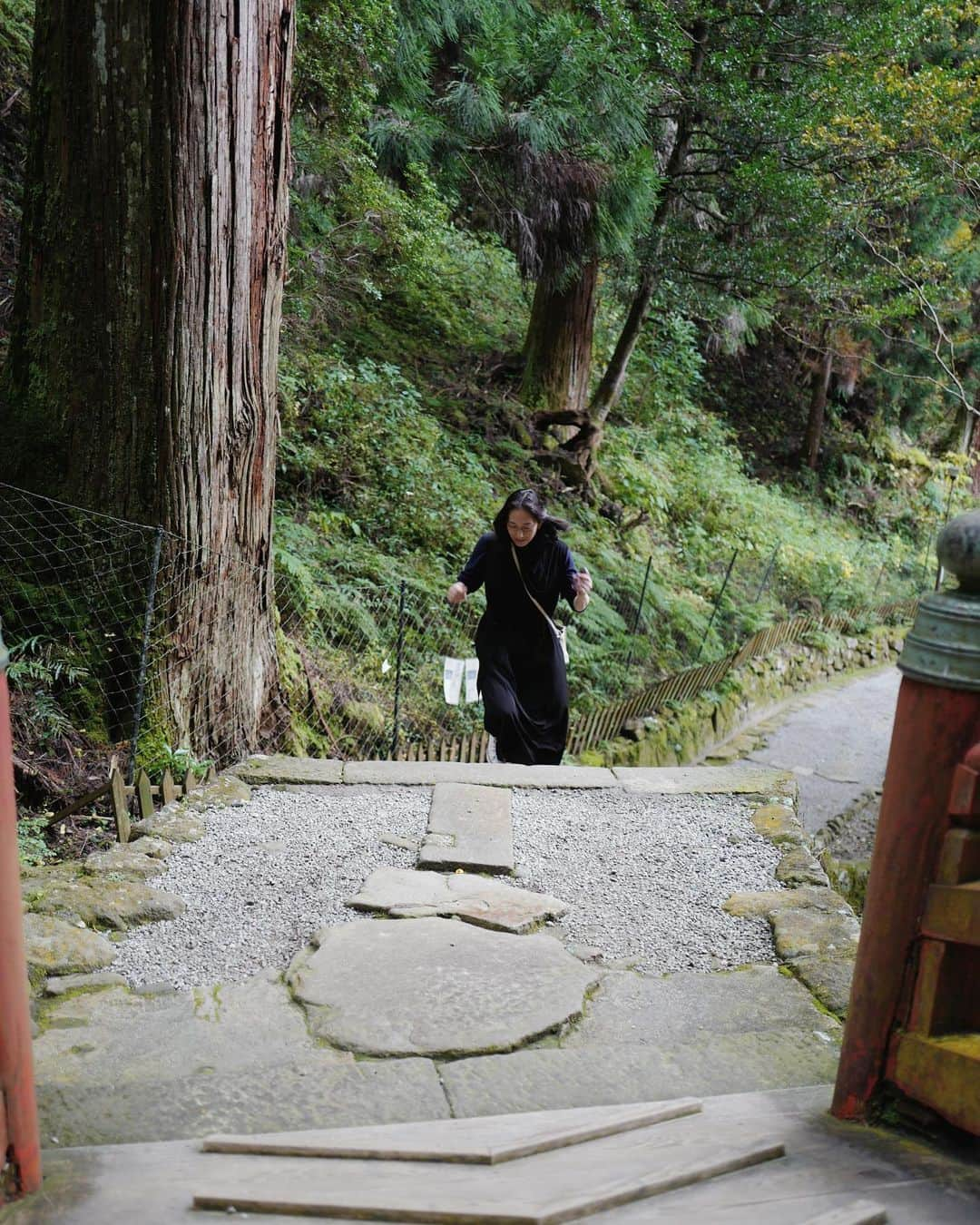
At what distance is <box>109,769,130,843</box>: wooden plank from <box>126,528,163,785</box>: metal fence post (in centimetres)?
50

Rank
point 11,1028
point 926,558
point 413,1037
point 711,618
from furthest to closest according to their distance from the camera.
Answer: point 926,558, point 711,618, point 413,1037, point 11,1028

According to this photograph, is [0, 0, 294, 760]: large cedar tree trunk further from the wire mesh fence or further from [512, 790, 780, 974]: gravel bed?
[512, 790, 780, 974]: gravel bed

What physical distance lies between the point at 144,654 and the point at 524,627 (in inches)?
82.9

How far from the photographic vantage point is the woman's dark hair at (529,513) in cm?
540

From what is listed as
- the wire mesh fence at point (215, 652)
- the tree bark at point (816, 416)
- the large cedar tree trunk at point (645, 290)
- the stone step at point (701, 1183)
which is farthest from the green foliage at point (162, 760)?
the tree bark at point (816, 416)

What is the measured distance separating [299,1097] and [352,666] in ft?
16.4

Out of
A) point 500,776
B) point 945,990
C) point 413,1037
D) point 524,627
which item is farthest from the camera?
point 524,627

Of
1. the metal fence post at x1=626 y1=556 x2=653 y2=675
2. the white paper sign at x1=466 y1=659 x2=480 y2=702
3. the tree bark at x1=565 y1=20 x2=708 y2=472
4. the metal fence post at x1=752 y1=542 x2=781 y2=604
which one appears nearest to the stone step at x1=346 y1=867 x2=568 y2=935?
the white paper sign at x1=466 y1=659 x2=480 y2=702

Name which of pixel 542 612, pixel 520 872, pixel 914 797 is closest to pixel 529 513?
pixel 542 612

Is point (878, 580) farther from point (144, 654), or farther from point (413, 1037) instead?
point (413, 1037)

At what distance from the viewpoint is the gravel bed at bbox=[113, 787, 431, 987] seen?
3.39 metres

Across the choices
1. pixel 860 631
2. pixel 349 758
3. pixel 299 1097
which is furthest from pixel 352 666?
pixel 860 631

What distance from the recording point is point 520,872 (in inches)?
169

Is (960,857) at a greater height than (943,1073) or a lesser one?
greater
